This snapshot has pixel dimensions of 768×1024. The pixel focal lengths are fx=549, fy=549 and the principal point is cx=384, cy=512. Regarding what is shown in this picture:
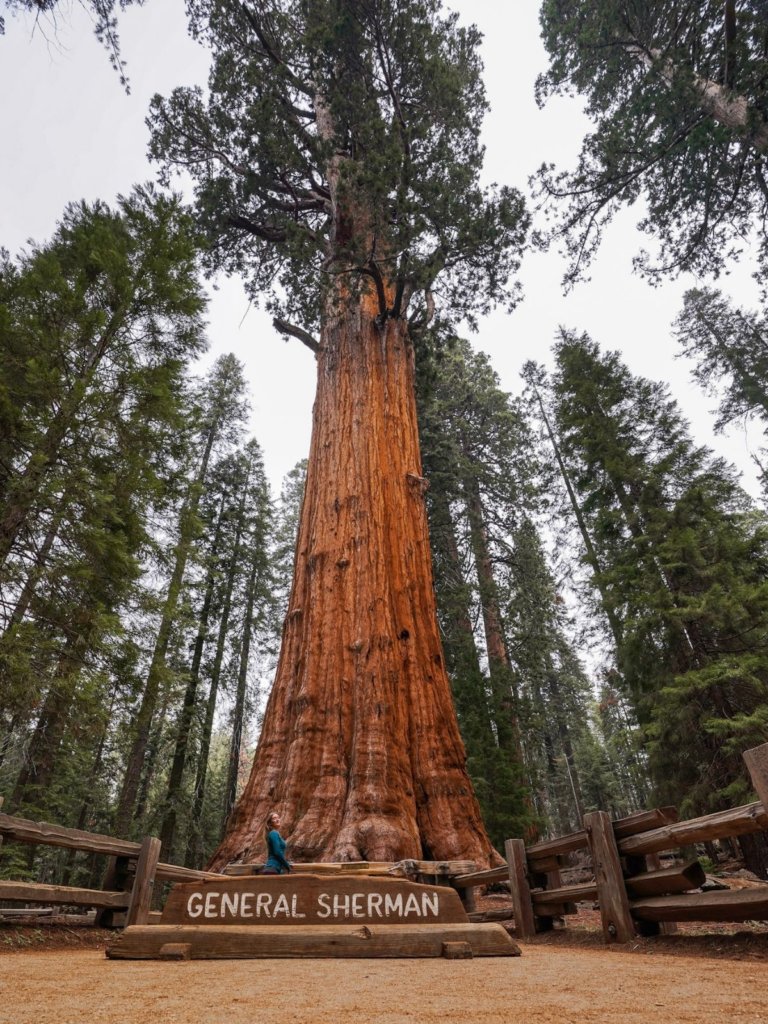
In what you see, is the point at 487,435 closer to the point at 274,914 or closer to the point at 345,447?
the point at 345,447

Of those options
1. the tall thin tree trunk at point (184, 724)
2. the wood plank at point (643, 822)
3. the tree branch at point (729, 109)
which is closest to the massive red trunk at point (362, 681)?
the wood plank at point (643, 822)

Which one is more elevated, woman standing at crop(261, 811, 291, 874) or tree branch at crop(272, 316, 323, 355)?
tree branch at crop(272, 316, 323, 355)

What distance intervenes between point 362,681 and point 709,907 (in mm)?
3893

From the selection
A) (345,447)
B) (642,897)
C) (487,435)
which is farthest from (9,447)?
(487,435)

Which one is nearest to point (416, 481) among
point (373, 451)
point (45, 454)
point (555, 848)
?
point (373, 451)

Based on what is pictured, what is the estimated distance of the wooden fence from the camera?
350cm

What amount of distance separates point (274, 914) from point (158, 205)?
1067 cm

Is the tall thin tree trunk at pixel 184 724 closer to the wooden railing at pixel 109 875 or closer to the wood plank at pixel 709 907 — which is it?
the wooden railing at pixel 109 875

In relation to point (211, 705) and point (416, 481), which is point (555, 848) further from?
point (211, 705)

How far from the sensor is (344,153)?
11.9m

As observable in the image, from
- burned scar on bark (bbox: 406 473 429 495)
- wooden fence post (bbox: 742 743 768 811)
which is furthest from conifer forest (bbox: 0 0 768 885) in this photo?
wooden fence post (bbox: 742 743 768 811)

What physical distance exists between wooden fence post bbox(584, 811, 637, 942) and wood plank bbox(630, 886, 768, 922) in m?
0.14

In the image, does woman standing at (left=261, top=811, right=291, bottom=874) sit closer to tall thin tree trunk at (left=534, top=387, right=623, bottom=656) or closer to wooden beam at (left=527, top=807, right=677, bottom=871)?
wooden beam at (left=527, top=807, right=677, bottom=871)

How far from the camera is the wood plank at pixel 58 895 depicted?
4844 millimetres
